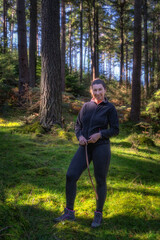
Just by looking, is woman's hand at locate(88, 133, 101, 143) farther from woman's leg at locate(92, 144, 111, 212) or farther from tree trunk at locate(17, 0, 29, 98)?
tree trunk at locate(17, 0, 29, 98)

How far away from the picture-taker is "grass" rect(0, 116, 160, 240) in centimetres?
272

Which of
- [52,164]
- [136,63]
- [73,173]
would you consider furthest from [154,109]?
[73,173]

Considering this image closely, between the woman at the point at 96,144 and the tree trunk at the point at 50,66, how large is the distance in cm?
565

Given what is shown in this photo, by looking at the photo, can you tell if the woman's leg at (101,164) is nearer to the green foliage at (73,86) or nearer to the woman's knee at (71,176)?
the woman's knee at (71,176)

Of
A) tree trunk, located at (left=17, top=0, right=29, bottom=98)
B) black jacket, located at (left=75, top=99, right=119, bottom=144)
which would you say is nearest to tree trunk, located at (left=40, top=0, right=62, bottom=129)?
tree trunk, located at (left=17, top=0, right=29, bottom=98)

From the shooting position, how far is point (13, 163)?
5176 millimetres

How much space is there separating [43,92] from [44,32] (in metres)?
2.59

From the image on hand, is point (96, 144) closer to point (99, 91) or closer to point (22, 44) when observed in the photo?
point (99, 91)

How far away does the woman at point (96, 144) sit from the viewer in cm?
283

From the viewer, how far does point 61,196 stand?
12.6 ft

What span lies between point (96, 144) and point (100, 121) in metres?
0.35

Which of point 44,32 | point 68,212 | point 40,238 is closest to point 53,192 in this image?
point 68,212

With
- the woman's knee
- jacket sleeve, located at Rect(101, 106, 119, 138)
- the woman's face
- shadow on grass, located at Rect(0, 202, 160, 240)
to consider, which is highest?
the woman's face

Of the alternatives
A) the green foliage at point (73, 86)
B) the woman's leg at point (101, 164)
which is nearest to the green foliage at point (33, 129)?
the woman's leg at point (101, 164)
